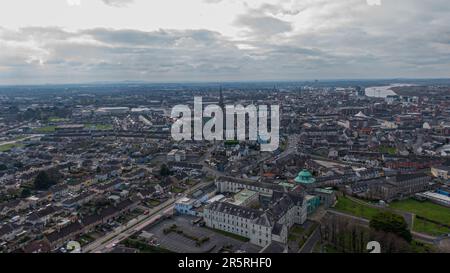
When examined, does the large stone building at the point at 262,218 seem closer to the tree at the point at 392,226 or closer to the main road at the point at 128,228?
the main road at the point at 128,228

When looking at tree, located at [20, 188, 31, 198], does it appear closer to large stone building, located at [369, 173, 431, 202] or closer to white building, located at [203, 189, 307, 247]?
white building, located at [203, 189, 307, 247]

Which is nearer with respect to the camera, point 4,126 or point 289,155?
point 289,155

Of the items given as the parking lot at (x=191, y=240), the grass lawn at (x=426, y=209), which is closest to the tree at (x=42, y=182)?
the parking lot at (x=191, y=240)

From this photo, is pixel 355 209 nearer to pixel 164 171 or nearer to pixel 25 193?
pixel 164 171

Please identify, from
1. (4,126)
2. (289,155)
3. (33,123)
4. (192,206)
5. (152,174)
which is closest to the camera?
(192,206)

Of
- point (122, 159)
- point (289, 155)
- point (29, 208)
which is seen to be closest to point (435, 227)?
point (289, 155)

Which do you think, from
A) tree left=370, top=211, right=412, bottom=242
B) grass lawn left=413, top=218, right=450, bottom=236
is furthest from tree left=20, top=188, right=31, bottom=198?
grass lawn left=413, top=218, right=450, bottom=236
